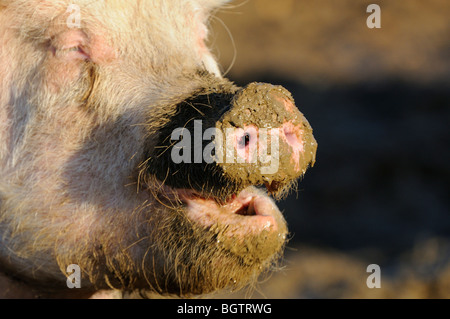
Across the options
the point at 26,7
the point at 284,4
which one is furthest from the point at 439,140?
the point at 26,7

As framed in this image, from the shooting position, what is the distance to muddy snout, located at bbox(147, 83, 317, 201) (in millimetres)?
2219

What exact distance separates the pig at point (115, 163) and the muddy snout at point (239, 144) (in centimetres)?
1

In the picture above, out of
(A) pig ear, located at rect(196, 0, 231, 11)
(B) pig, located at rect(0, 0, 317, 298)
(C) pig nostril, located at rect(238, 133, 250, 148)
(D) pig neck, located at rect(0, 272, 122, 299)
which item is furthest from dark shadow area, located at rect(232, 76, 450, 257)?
(C) pig nostril, located at rect(238, 133, 250, 148)

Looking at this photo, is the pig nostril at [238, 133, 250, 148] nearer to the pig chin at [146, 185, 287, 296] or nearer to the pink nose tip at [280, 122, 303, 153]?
the pink nose tip at [280, 122, 303, 153]

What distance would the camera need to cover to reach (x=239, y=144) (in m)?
2.22

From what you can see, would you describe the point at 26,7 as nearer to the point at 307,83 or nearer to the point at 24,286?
the point at 24,286

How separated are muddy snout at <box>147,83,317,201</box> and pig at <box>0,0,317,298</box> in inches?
0.5

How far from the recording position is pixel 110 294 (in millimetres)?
3234

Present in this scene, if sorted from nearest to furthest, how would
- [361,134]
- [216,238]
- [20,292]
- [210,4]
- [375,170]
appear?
[216,238]
[20,292]
[210,4]
[375,170]
[361,134]

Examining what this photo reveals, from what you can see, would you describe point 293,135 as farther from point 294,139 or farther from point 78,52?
point 78,52

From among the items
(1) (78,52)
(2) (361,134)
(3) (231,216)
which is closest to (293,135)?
(3) (231,216)

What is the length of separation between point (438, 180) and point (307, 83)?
232cm

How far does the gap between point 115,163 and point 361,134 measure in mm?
5744

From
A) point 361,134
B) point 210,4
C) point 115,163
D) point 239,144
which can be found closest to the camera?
point 239,144
